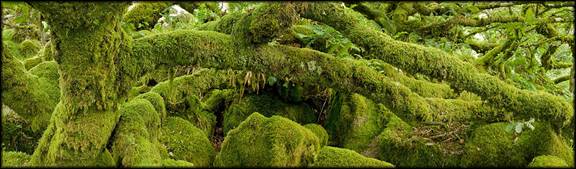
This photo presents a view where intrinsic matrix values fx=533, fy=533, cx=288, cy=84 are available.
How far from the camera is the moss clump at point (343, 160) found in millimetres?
4809

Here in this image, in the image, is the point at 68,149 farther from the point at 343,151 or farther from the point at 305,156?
the point at 343,151

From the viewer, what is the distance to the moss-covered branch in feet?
15.7

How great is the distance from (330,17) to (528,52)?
8.52 feet

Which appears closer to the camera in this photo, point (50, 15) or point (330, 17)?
point (50, 15)

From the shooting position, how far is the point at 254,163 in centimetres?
491

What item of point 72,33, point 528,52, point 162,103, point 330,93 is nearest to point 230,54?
point 72,33

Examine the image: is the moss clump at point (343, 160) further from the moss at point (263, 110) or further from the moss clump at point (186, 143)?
the moss at point (263, 110)

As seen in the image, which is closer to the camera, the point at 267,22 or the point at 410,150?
Answer: the point at 267,22

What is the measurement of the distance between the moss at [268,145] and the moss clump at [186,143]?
0.45 metres

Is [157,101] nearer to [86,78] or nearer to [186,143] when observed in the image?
[186,143]

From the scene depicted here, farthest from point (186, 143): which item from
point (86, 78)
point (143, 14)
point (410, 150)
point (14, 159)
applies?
point (410, 150)

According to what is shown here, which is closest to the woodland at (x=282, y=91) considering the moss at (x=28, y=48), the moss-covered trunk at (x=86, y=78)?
the moss-covered trunk at (x=86, y=78)

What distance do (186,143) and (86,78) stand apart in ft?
6.03

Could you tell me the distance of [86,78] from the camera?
4148 millimetres
